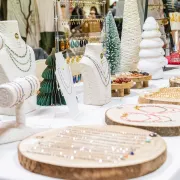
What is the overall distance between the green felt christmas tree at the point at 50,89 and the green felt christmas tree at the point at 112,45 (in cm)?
55

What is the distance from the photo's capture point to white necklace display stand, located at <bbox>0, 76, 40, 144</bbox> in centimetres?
80

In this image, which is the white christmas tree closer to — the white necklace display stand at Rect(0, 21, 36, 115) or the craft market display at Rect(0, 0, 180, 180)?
the craft market display at Rect(0, 0, 180, 180)

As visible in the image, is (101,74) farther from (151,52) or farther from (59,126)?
(151,52)

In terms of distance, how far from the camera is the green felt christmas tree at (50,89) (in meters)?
1.22

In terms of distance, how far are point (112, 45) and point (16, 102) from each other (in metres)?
1.03

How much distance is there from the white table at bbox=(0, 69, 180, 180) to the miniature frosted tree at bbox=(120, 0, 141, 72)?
46cm

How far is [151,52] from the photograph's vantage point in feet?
Answer: 5.68

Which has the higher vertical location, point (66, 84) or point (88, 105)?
point (66, 84)

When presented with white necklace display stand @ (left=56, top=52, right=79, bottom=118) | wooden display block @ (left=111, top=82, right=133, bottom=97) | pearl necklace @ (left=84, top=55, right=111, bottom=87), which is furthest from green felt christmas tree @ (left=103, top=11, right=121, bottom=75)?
white necklace display stand @ (left=56, top=52, right=79, bottom=118)

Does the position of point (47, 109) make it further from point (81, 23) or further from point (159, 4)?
point (159, 4)

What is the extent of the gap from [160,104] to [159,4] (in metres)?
1.70

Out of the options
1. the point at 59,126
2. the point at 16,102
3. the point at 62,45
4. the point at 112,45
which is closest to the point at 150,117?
the point at 59,126

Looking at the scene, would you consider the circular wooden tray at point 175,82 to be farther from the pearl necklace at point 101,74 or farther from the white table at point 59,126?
the pearl necklace at point 101,74

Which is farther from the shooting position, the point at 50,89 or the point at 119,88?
the point at 119,88
